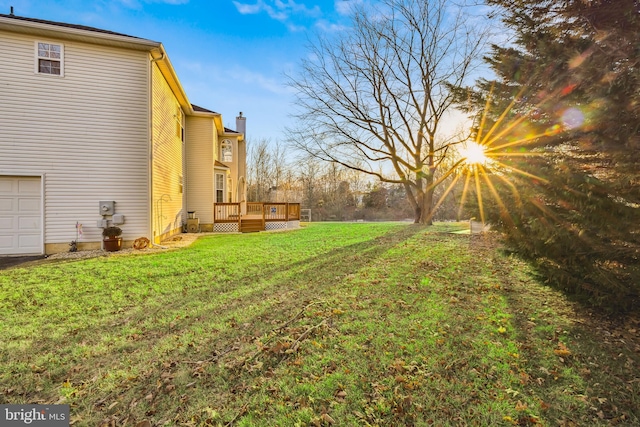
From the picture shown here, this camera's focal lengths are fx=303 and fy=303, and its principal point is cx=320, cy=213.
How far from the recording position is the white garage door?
333 inches

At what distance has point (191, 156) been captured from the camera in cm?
1530

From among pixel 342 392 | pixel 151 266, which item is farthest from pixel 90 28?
pixel 342 392

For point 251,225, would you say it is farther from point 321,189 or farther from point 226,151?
point 321,189

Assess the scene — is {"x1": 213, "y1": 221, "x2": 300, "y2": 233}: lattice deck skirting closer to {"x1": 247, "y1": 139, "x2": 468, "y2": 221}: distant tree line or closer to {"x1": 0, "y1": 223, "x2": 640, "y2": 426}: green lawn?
{"x1": 0, "y1": 223, "x2": 640, "y2": 426}: green lawn

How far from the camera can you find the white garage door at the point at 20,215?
845cm

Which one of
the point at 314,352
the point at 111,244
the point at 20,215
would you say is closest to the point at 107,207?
the point at 111,244

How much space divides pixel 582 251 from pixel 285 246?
7452 millimetres

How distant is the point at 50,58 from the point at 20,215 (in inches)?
177

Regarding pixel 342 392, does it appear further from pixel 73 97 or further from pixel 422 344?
pixel 73 97

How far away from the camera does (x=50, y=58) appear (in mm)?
8469

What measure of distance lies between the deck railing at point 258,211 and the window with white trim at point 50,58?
7983mm

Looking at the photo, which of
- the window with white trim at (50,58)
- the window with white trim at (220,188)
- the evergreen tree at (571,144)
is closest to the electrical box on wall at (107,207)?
the window with white trim at (50,58)

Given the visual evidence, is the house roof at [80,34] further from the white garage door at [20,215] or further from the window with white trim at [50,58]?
the white garage door at [20,215]

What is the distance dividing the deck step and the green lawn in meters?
9.42
